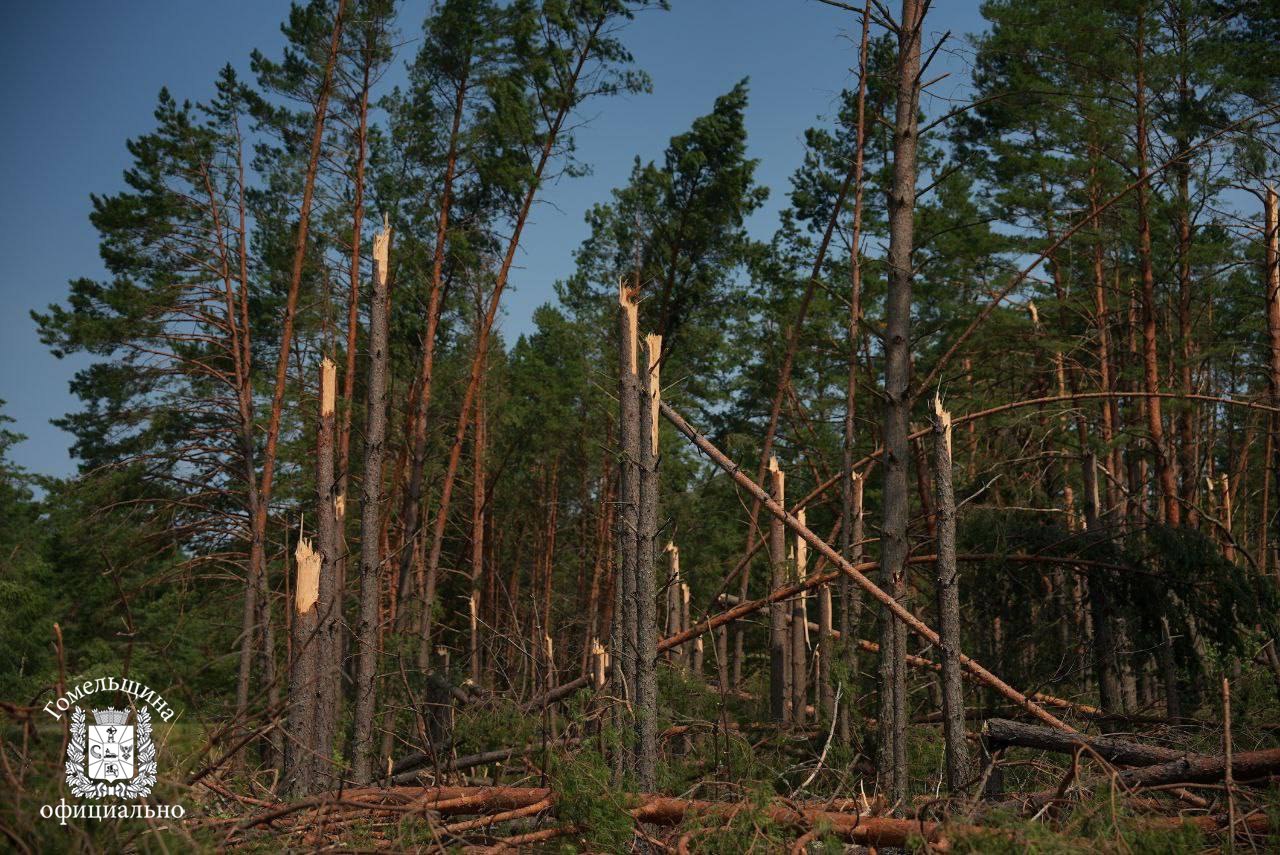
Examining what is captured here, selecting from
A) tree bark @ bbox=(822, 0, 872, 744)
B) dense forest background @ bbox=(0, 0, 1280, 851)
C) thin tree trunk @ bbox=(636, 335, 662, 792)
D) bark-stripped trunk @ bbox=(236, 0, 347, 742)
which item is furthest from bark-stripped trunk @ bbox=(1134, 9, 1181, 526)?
bark-stripped trunk @ bbox=(236, 0, 347, 742)

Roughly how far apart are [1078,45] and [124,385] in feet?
49.4

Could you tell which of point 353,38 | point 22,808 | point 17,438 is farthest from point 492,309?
point 17,438

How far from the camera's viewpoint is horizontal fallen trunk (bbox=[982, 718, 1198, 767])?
5223 mm

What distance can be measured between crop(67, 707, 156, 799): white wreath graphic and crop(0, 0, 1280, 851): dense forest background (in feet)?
6.61

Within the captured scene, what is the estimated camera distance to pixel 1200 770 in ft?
16.3

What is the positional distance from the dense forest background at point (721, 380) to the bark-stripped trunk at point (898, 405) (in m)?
0.03

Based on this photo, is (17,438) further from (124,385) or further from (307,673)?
(307,673)

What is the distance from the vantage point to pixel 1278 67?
11.9 meters

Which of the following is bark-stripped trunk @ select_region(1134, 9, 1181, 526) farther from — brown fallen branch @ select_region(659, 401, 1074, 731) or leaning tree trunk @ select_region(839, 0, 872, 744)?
brown fallen branch @ select_region(659, 401, 1074, 731)

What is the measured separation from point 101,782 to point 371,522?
6.42 m

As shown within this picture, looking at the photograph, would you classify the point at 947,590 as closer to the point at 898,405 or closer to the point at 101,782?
the point at 898,405

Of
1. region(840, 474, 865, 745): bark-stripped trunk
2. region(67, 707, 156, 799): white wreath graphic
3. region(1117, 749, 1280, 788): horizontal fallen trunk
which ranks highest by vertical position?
region(840, 474, 865, 745): bark-stripped trunk

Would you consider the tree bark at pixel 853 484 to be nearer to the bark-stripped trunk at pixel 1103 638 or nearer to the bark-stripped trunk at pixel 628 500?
the bark-stripped trunk at pixel 1103 638

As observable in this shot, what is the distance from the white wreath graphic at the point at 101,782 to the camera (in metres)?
3.36
